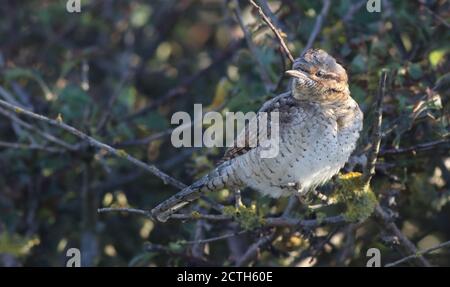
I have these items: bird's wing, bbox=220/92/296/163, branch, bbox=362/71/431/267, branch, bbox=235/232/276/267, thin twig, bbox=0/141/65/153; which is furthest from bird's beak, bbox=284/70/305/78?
thin twig, bbox=0/141/65/153

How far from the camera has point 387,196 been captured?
416 centimetres

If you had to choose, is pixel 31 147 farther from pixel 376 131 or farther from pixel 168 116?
pixel 376 131

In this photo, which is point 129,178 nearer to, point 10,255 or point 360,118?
point 10,255

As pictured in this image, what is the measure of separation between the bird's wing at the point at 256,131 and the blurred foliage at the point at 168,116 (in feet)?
0.96

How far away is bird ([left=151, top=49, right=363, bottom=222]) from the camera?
3.86 meters

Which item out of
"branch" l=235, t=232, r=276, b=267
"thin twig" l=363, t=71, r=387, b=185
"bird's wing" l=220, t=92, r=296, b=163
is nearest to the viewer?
"thin twig" l=363, t=71, r=387, b=185

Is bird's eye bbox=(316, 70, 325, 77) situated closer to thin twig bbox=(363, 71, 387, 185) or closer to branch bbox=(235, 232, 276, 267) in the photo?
thin twig bbox=(363, 71, 387, 185)

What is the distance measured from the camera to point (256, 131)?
4027mm

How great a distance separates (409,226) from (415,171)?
2.78 ft

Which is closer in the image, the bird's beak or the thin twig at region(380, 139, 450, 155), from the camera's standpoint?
the bird's beak

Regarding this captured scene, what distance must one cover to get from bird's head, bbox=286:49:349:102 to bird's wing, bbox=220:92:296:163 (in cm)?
7

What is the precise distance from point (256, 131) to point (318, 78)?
0.38 metres

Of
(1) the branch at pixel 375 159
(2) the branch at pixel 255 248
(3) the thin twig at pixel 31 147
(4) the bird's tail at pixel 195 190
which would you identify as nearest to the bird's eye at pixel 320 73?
(1) the branch at pixel 375 159
